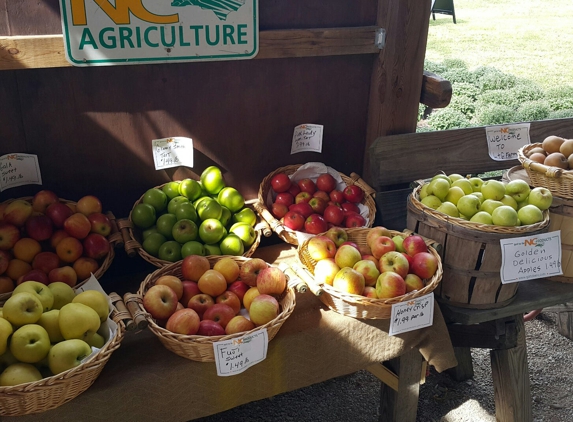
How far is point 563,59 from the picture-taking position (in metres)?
10.3

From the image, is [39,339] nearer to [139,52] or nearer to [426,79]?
[139,52]

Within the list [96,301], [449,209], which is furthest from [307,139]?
[96,301]

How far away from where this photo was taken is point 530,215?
2232 mm

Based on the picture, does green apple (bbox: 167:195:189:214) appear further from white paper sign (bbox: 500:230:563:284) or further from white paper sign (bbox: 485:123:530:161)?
white paper sign (bbox: 485:123:530:161)

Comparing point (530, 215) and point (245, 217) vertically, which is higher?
point (530, 215)

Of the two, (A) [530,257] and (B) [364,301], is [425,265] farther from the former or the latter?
(A) [530,257]

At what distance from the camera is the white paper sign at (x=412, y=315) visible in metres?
2.03

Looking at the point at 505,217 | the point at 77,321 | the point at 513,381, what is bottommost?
the point at 513,381

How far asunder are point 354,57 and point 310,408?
1.86 meters

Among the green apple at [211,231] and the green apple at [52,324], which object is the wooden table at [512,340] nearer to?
the green apple at [211,231]

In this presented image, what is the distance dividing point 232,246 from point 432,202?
876 mm

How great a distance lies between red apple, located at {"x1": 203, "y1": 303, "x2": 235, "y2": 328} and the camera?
6.27ft

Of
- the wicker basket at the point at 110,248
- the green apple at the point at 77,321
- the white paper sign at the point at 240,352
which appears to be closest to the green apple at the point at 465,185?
the white paper sign at the point at 240,352

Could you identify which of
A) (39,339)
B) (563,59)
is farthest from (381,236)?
(563,59)
